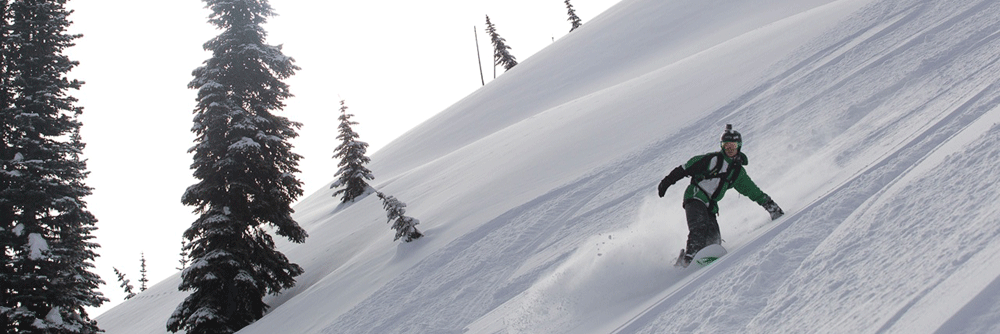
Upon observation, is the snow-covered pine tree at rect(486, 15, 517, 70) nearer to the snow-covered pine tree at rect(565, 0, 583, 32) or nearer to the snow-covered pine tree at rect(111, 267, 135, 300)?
the snow-covered pine tree at rect(565, 0, 583, 32)

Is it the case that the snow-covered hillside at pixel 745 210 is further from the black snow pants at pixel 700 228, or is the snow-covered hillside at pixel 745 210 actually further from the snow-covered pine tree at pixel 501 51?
the snow-covered pine tree at pixel 501 51

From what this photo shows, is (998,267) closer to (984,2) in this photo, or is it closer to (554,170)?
(554,170)

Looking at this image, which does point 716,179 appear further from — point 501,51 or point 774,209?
point 501,51

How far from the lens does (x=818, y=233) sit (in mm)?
4707

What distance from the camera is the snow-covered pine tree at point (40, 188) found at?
12.1 metres

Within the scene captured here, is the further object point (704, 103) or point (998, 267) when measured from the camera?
point (704, 103)

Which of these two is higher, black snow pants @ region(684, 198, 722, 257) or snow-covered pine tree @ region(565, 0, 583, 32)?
snow-covered pine tree @ region(565, 0, 583, 32)

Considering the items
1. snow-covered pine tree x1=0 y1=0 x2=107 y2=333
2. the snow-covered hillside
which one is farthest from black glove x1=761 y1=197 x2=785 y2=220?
snow-covered pine tree x1=0 y1=0 x2=107 y2=333

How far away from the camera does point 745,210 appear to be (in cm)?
695

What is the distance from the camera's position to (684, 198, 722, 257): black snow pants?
5555 millimetres

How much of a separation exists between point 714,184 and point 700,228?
2.57ft

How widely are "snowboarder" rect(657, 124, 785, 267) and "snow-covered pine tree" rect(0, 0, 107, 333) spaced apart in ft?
44.2

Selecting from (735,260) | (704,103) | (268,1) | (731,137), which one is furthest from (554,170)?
(268,1)

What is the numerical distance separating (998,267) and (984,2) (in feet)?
32.5
